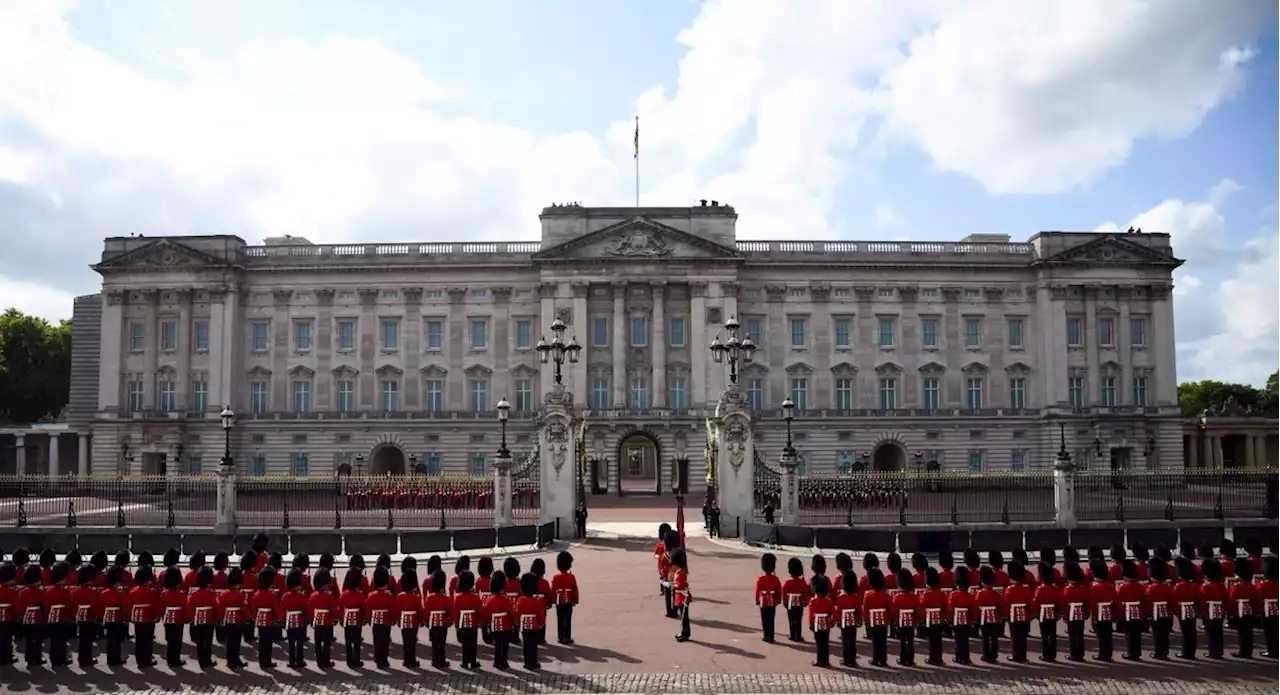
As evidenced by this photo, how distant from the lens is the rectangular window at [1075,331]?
5878 cm

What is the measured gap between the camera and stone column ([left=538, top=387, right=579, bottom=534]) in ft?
96.8

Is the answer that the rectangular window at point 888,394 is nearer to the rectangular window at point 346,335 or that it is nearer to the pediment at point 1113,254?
the pediment at point 1113,254

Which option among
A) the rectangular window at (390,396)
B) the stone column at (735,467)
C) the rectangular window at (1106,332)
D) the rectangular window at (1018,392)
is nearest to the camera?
the stone column at (735,467)

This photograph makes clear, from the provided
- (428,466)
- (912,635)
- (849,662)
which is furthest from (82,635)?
(428,466)

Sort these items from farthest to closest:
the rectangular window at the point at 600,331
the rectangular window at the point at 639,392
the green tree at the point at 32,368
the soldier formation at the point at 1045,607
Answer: the green tree at the point at 32,368, the rectangular window at the point at 600,331, the rectangular window at the point at 639,392, the soldier formation at the point at 1045,607

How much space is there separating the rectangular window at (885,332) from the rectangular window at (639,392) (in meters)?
14.5

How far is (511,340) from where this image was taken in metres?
58.3

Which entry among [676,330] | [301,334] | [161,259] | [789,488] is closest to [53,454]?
[161,259]

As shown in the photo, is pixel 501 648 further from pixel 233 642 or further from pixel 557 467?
pixel 557 467

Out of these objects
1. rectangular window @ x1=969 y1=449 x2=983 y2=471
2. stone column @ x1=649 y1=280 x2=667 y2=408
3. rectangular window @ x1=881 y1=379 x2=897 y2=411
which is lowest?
rectangular window @ x1=969 y1=449 x2=983 y2=471

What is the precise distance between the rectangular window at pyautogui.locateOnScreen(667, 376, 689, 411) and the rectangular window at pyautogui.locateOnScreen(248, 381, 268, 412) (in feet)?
81.1

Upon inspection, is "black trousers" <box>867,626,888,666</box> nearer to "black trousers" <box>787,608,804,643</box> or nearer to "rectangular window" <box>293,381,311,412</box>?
"black trousers" <box>787,608,804,643</box>

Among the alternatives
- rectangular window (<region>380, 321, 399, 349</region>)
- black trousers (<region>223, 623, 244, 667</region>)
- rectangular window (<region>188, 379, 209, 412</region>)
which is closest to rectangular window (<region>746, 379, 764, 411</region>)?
rectangular window (<region>380, 321, 399, 349</region>)

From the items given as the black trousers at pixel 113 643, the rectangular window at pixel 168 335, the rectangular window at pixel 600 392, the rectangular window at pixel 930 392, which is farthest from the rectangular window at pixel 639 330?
the black trousers at pixel 113 643
